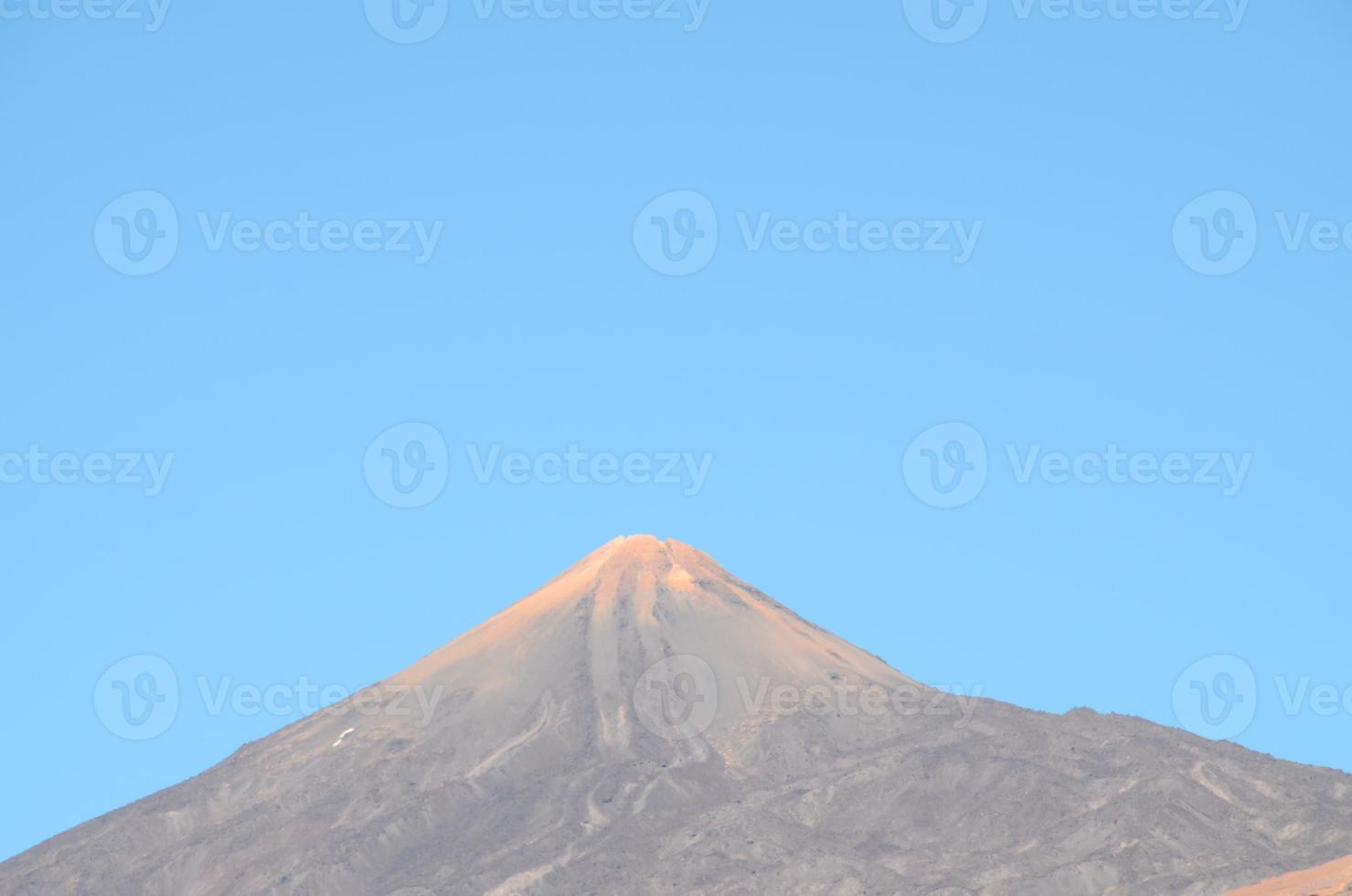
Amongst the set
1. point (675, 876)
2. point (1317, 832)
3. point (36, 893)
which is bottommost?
point (1317, 832)

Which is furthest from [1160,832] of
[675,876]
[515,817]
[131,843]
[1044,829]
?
[131,843]

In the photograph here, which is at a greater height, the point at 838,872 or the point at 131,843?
the point at 131,843

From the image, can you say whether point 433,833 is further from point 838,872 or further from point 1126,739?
point 1126,739

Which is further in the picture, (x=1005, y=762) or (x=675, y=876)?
(x=1005, y=762)

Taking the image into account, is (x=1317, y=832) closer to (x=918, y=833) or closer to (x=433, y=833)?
(x=918, y=833)

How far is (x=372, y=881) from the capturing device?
610ft

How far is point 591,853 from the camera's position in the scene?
184000 millimetres

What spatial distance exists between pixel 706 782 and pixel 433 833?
22.1 metres

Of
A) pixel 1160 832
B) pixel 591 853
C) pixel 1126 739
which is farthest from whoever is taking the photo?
pixel 1126 739

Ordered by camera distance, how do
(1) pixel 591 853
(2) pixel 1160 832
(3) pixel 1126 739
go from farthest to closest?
(3) pixel 1126 739
(1) pixel 591 853
(2) pixel 1160 832

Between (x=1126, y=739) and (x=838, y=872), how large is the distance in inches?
1310

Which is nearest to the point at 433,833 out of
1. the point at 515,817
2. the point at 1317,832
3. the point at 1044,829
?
the point at 515,817

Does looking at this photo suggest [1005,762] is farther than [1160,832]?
Yes

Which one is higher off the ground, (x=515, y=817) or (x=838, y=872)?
(x=515, y=817)
